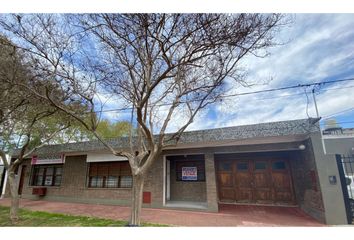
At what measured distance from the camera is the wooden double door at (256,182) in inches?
352

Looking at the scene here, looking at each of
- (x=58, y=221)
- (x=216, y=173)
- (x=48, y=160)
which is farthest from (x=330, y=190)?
(x=48, y=160)

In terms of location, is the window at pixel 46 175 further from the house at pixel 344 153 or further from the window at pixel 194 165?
the house at pixel 344 153

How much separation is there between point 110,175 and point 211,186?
6.06m

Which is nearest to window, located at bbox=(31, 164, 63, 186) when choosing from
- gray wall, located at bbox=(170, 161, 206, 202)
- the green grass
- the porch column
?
the green grass

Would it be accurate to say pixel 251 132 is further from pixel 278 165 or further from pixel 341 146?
pixel 278 165

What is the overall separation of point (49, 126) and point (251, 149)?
10.7m

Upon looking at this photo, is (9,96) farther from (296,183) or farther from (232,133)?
(296,183)

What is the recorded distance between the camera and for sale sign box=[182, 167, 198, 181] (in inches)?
396

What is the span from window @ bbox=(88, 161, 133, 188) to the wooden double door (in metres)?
5.14

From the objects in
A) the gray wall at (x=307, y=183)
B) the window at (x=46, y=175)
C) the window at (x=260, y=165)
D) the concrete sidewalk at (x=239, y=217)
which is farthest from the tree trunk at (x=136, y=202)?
the window at (x=46, y=175)

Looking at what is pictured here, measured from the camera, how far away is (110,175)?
425 inches

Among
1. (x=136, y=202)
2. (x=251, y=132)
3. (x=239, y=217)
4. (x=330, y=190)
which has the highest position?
(x=251, y=132)

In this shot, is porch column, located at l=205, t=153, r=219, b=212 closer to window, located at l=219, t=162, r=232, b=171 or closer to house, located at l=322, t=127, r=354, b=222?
window, located at l=219, t=162, r=232, b=171
